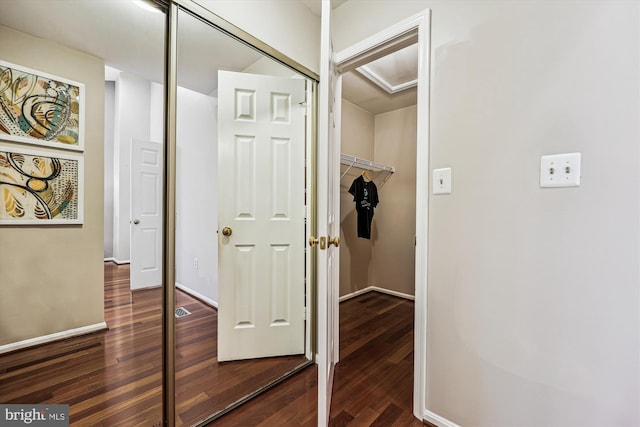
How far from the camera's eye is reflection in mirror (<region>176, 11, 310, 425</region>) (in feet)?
4.32

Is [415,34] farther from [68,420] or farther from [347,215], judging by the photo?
[68,420]

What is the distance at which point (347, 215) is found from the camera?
3.33 metres

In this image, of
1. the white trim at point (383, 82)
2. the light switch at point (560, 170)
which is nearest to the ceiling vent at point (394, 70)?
the white trim at point (383, 82)

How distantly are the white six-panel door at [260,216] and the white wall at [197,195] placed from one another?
0.06 m

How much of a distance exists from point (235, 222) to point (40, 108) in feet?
3.03

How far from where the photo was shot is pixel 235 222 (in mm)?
A: 1611

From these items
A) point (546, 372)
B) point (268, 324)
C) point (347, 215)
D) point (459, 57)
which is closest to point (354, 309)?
point (347, 215)

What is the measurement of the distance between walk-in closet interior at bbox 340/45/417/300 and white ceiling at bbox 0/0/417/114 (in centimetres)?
178

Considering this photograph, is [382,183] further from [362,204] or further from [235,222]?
[235,222]

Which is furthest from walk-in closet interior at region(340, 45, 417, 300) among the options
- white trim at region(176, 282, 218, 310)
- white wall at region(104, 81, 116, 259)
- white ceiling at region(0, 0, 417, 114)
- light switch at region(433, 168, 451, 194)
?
white wall at region(104, 81, 116, 259)

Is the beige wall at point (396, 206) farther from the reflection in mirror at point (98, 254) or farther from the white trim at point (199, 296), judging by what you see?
the reflection in mirror at point (98, 254)

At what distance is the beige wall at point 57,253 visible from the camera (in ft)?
2.91

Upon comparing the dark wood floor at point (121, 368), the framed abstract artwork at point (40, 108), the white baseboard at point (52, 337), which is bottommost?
the dark wood floor at point (121, 368)

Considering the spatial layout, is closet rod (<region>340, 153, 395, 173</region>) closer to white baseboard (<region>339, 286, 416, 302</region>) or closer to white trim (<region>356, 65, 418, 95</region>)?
white trim (<region>356, 65, 418, 95</region>)
